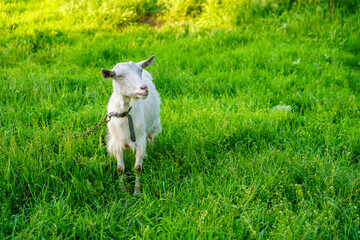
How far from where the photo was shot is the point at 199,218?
8.41 ft

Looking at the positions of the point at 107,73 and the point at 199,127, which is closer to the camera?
the point at 107,73

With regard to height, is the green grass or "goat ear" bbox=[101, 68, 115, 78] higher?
"goat ear" bbox=[101, 68, 115, 78]

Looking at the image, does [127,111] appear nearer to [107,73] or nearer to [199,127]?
[107,73]

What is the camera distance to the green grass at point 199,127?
265cm

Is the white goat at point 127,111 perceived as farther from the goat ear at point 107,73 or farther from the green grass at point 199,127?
the green grass at point 199,127

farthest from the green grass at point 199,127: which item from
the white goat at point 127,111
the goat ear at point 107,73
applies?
the goat ear at point 107,73

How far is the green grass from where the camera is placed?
2652 millimetres

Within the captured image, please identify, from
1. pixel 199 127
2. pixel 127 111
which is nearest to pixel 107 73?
pixel 127 111

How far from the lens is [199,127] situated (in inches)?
161

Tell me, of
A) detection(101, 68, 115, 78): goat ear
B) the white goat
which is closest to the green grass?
the white goat

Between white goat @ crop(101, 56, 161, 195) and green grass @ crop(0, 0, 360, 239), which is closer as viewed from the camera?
green grass @ crop(0, 0, 360, 239)

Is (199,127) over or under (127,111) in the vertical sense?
under

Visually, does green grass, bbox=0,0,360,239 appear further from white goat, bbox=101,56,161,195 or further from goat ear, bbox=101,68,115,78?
goat ear, bbox=101,68,115,78

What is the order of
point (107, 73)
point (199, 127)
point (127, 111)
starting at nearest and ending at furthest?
1. point (107, 73)
2. point (127, 111)
3. point (199, 127)
